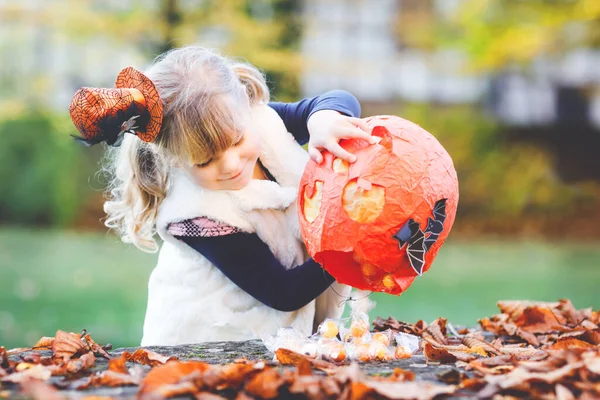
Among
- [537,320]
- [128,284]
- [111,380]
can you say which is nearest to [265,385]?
[111,380]

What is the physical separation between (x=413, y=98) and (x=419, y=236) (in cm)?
1623

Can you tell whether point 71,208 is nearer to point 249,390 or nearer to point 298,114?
point 298,114

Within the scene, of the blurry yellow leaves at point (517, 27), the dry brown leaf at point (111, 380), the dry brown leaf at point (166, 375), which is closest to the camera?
the dry brown leaf at point (166, 375)

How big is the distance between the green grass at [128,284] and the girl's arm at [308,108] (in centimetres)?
216

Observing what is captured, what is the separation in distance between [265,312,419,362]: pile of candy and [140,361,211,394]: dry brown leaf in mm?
566

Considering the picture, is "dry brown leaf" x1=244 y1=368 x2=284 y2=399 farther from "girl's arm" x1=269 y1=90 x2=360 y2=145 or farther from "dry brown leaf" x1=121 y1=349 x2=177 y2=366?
"girl's arm" x1=269 y1=90 x2=360 y2=145

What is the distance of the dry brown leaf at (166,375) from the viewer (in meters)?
2.00

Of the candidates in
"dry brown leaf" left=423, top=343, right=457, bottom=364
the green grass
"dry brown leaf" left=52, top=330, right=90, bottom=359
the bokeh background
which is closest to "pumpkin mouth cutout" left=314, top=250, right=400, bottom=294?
"dry brown leaf" left=423, top=343, right=457, bottom=364

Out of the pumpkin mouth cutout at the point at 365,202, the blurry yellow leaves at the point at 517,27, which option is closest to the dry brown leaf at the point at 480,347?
the pumpkin mouth cutout at the point at 365,202

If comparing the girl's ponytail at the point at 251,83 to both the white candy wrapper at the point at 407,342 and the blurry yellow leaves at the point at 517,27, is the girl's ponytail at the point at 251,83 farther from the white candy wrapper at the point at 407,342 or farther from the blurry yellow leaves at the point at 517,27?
the blurry yellow leaves at the point at 517,27

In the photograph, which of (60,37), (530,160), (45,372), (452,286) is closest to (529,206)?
(530,160)

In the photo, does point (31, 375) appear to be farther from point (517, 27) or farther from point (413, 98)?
point (413, 98)

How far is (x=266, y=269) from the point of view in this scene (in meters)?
2.96

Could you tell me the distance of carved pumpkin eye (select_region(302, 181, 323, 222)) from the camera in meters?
2.58
